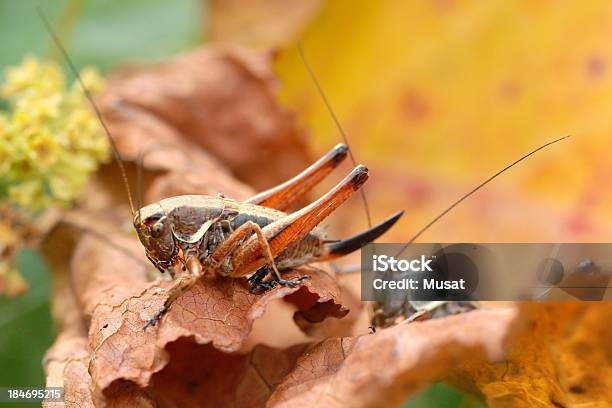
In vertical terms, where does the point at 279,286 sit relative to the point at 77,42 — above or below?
below

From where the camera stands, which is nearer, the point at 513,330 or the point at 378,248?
the point at 513,330

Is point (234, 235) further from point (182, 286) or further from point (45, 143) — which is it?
point (45, 143)

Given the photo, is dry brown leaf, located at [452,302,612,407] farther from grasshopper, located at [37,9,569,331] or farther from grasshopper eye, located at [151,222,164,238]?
grasshopper eye, located at [151,222,164,238]

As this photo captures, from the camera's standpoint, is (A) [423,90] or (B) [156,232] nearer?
(B) [156,232]

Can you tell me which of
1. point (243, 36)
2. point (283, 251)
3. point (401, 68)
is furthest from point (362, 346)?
point (243, 36)

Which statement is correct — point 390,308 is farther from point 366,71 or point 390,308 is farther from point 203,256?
point 366,71

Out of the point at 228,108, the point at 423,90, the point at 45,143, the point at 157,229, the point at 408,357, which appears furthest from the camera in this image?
the point at 423,90

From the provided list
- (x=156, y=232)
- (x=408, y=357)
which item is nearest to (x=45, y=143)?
(x=156, y=232)
